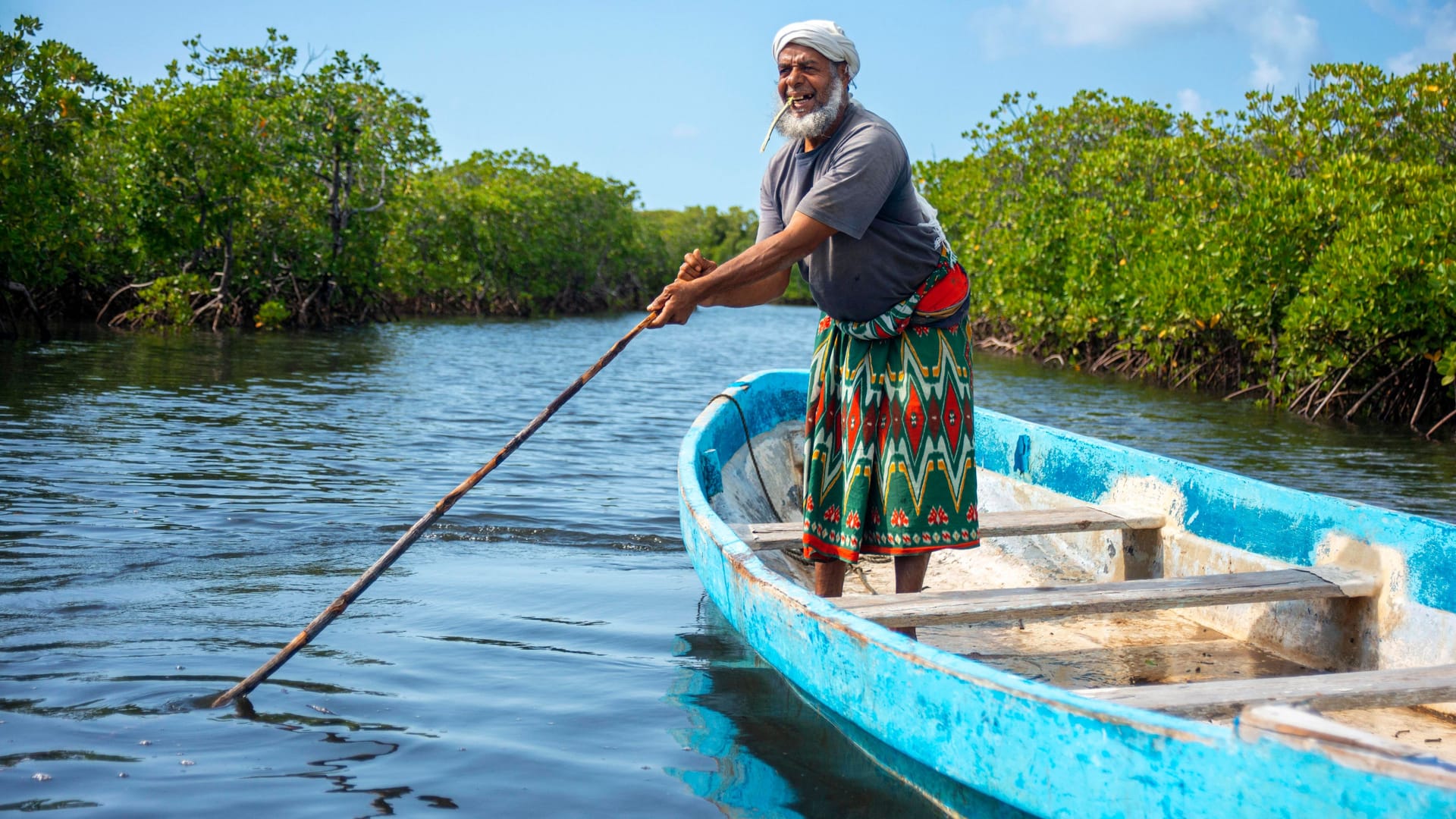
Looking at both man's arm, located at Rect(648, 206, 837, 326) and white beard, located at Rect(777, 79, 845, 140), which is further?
white beard, located at Rect(777, 79, 845, 140)

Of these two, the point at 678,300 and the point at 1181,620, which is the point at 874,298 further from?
the point at 1181,620

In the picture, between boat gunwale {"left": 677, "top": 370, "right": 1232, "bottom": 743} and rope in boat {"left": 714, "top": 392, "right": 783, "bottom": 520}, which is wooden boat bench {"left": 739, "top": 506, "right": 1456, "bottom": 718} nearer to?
boat gunwale {"left": 677, "top": 370, "right": 1232, "bottom": 743}

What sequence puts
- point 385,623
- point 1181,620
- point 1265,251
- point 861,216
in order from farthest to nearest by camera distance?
point 1265,251 < point 385,623 < point 1181,620 < point 861,216

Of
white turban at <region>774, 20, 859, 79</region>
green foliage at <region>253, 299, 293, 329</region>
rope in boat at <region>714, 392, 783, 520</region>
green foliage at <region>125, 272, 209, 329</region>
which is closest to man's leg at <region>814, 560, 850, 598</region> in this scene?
white turban at <region>774, 20, 859, 79</region>

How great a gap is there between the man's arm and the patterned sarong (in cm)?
30

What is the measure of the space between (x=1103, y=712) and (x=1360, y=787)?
16.1 inches

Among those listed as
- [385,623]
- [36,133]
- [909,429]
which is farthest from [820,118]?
[36,133]

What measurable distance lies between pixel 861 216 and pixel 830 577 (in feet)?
3.59

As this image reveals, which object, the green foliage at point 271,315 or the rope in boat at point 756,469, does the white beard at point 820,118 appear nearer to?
the rope in boat at point 756,469

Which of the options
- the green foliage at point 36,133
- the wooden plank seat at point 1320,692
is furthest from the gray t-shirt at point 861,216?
the green foliage at point 36,133

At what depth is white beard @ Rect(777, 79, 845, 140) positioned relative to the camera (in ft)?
10.1

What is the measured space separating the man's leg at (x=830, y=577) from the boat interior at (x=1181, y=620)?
27 centimetres

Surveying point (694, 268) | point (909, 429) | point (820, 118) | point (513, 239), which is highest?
point (513, 239)

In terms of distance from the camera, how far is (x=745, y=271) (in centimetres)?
306
